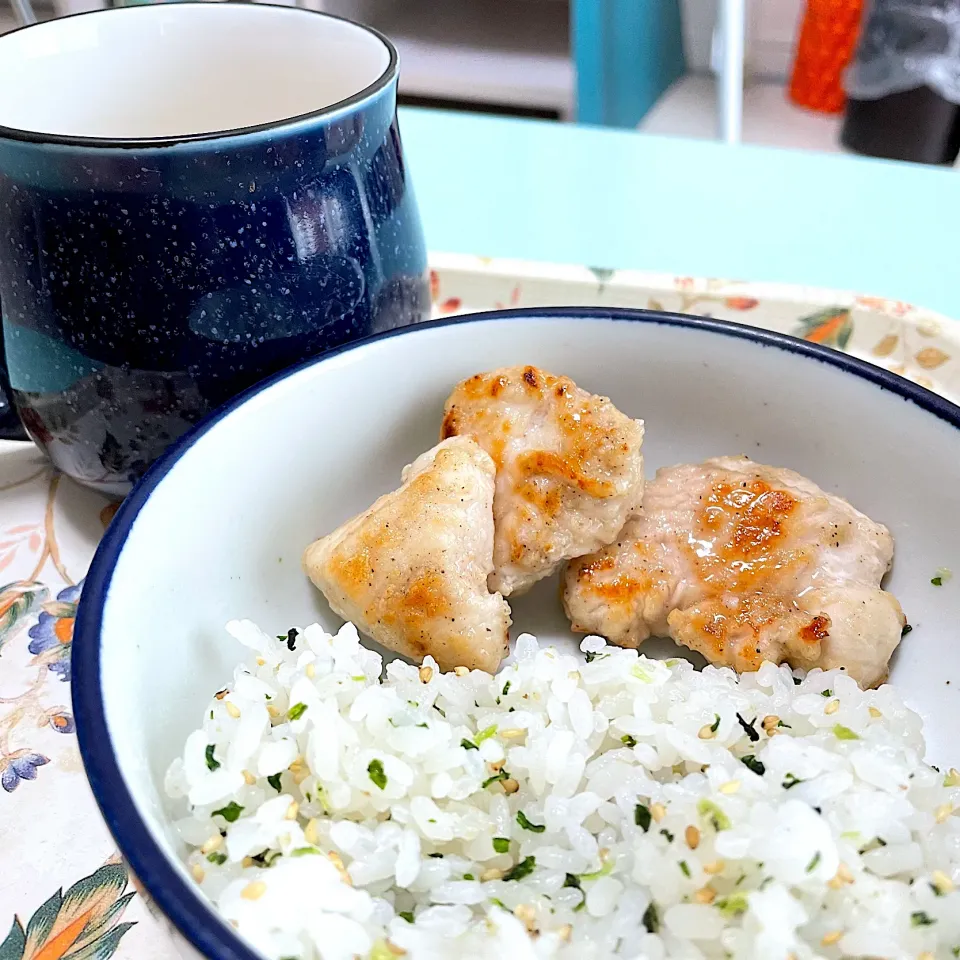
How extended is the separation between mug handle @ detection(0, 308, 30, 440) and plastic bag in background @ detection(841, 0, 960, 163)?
2.77m

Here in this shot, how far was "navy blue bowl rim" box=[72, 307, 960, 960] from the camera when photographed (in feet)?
1.65

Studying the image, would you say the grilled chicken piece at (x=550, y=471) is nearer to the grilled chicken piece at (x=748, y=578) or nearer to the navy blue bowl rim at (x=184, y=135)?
the grilled chicken piece at (x=748, y=578)

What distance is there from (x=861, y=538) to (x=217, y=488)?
58 cm

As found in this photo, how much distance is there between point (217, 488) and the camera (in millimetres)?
824

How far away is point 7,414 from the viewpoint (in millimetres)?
998

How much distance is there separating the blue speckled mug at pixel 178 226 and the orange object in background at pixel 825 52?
2727mm

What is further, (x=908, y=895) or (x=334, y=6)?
(x=334, y=6)

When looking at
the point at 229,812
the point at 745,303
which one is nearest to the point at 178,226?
the point at 229,812

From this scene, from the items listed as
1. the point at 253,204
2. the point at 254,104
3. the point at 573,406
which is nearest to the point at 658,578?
the point at 573,406

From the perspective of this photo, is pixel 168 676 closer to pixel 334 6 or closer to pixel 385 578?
pixel 385 578

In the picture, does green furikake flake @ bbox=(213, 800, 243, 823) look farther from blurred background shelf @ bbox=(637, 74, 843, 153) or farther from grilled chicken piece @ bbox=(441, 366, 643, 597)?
blurred background shelf @ bbox=(637, 74, 843, 153)

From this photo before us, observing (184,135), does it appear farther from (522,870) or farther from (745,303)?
(745,303)

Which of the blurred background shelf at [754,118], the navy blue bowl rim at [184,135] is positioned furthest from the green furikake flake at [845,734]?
the blurred background shelf at [754,118]

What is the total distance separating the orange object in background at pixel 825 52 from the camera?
3.15 meters
